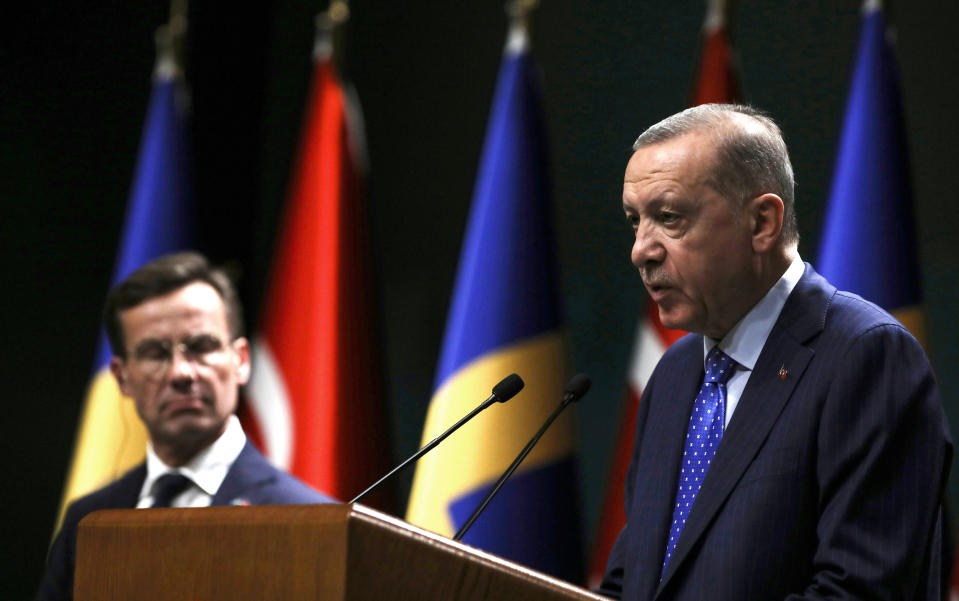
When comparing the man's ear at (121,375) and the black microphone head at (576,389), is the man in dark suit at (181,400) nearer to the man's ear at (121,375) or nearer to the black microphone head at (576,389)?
the man's ear at (121,375)

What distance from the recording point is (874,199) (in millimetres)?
3898

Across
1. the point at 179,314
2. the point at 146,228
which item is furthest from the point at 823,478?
the point at 146,228

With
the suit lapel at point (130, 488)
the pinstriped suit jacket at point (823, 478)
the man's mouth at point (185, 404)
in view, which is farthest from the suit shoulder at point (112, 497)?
the pinstriped suit jacket at point (823, 478)

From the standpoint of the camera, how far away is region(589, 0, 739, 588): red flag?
4.14 metres

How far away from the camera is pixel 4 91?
5258 mm

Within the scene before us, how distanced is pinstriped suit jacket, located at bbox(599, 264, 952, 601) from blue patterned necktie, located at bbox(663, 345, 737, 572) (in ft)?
0.14

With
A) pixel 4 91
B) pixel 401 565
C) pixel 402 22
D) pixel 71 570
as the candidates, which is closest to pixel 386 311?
pixel 402 22

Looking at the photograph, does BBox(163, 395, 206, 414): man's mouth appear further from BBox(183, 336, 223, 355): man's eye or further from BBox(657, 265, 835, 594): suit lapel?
BBox(657, 265, 835, 594): suit lapel

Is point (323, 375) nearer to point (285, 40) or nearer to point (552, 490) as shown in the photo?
point (552, 490)

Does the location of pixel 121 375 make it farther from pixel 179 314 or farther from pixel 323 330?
pixel 323 330

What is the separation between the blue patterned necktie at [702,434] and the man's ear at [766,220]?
214mm

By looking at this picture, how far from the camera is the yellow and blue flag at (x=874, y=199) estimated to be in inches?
150

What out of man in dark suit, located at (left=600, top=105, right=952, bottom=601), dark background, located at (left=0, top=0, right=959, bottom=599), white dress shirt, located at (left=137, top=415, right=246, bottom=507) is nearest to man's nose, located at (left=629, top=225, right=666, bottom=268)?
man in dark suit, located at (left=600, top=105, right=952, bottom=601)

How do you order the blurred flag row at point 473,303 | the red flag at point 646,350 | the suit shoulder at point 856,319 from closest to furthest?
the suit shoulder at point 856,319, the blurred flag row at point 473,303, the red flag at point 646,350
